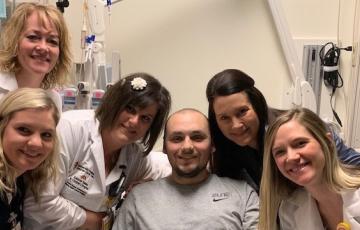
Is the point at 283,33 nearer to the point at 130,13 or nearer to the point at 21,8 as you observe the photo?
the point at 130,13

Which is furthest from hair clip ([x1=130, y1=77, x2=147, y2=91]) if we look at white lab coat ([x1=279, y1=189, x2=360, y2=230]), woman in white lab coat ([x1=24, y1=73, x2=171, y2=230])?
white lab coat ([x1=279, y1=189, x2=360, y2=230])

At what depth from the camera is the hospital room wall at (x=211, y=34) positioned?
3.37 m

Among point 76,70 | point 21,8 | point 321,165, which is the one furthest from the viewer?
point 76,70

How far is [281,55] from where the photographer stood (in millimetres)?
3410

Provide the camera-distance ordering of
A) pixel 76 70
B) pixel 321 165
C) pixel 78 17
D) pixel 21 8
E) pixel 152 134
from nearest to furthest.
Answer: pixel 321 165, pixel 21 8, pixel 152 134, pixel 76 70, pixel 78 17

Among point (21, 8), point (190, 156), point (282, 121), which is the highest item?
point (21, 8)

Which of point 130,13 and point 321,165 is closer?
point 321,165

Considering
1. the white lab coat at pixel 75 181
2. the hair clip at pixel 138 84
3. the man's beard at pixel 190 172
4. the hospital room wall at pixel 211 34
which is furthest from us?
the hospital room wall at pixel 211 34

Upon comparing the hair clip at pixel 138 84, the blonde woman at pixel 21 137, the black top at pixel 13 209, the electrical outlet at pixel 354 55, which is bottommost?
the black top at pixel 13 209

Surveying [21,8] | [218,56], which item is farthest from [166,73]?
[21,8]

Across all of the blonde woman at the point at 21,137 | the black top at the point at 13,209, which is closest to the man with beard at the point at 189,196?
the black top at the point at 13,209

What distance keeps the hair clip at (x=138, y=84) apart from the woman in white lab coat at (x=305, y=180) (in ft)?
2.12

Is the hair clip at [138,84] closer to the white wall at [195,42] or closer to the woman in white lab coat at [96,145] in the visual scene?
the woman in white lab coat at [96,145]

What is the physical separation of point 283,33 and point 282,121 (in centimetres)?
148
